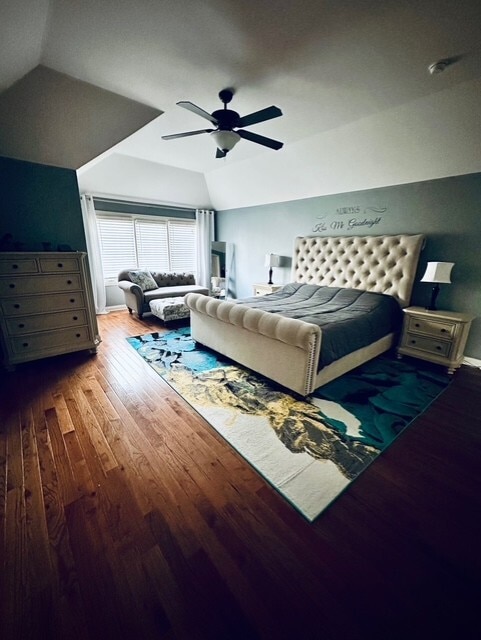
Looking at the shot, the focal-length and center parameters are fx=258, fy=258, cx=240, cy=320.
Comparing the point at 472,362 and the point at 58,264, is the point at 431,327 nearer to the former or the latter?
the point at 472,362

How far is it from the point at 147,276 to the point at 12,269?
262 cm

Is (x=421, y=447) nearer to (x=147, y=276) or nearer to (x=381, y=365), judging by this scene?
(x=381, y=365)

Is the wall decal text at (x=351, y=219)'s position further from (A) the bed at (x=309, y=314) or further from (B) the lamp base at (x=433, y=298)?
(B) the lamp base at (x=433, y=298)

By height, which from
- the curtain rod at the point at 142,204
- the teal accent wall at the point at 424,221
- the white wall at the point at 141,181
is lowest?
the teal accent wall at the point at 424,221

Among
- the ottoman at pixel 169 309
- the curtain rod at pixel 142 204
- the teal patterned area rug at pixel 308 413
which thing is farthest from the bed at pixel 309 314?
the curtain rod at pixel 142 204

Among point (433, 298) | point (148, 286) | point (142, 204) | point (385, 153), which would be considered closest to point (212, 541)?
point (433, 298)

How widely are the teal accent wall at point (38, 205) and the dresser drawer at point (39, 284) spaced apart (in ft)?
1.47

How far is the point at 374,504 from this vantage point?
4.76 feet

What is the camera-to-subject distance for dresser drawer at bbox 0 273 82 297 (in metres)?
2.71

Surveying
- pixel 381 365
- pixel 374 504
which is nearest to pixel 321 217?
pixel 381 365

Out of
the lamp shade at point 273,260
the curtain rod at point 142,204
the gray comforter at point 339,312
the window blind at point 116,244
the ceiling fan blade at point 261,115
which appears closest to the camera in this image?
the ceiling fan blade at point 261,115

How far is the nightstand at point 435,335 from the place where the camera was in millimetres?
2879

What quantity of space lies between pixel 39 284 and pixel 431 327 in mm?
4520

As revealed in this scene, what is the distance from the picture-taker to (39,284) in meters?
2.88
